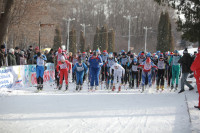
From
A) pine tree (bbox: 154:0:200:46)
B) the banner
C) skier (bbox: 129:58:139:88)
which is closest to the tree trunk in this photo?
the banner

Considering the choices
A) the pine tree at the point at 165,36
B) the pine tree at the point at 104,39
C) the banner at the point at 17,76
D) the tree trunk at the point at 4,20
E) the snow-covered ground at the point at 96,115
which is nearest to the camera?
the snow-covered ground at the point at 96,115

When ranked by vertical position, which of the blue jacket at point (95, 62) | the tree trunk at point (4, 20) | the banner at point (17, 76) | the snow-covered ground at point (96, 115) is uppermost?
the tree trunk at point (4, 20)

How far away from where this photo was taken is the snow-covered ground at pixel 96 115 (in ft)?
20.7

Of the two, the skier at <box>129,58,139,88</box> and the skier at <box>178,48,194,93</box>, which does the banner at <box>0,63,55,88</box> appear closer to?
the skier at <box>129,58,139,88</box>

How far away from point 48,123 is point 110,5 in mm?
78374

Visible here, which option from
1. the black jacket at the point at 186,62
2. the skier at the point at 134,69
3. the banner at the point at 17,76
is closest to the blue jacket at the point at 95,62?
the skier at the point at 134,69

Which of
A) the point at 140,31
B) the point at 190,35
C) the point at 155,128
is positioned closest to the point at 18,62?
the point at 190,35

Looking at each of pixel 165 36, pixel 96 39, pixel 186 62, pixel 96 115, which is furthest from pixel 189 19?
pixel 96 39

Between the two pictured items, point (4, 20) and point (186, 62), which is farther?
point (4, 20)

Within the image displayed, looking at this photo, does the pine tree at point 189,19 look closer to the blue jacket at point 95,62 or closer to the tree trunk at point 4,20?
the blue jacket at point 95,62

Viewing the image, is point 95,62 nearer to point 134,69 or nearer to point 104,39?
point 134,69

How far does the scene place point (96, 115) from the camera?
775cm

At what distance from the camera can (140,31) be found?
78.4 metres

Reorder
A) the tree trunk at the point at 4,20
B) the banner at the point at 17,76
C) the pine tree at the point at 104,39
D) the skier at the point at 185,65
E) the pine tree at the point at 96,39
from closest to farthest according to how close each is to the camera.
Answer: the skier at the point at 185,65, the banner at the point at 17,76, the tree trunk at the point at 4,20, the pine tree at the point at 96,39, the pine tree at the point at 104,39
